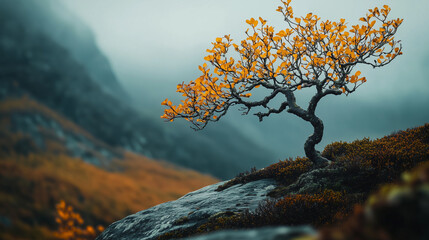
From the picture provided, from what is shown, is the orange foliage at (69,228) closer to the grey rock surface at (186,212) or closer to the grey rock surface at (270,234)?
the grey rock surface at (186,212)

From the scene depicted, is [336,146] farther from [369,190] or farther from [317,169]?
[369,190]

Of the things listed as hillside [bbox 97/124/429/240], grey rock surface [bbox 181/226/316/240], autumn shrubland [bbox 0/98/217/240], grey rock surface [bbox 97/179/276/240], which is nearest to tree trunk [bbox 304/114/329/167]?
hillside [bbox 97/124/429/240]

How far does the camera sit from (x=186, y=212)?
31.7 ft

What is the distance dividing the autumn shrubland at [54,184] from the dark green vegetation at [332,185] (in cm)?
4659

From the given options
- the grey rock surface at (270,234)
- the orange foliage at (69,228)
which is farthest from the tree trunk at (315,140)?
the orange foliage at (69,228)

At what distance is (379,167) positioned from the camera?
8.54m

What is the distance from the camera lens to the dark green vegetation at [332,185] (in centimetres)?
709

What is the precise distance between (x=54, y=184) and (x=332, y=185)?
63.7 metres

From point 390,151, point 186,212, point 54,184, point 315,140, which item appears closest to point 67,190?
point 54,184

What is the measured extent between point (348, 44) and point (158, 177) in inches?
3433

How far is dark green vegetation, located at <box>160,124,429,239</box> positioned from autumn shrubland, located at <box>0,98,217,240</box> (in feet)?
153

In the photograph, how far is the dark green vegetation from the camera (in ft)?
23.3

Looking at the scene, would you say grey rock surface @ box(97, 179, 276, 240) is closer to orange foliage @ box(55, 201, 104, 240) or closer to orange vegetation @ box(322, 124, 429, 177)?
orange vegetation @ box(322, 124, 429, 177)

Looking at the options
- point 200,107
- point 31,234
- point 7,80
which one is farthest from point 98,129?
point 200,107
